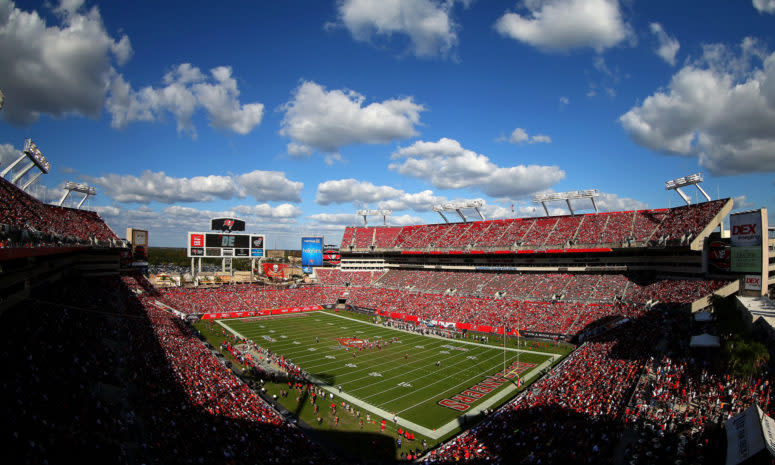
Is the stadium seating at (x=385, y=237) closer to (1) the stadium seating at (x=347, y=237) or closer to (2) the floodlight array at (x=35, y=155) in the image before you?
(1) the stadium seating at (x=347, y=237)

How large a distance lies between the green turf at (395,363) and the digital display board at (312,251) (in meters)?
26.6

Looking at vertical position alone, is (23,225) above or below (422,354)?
above

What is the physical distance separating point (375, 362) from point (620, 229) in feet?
119

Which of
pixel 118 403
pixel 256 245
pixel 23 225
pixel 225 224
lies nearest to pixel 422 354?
pixel 118 403

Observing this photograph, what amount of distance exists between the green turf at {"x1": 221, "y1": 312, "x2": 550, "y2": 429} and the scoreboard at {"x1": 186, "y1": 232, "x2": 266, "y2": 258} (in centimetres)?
1651

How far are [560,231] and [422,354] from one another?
31.4 meters

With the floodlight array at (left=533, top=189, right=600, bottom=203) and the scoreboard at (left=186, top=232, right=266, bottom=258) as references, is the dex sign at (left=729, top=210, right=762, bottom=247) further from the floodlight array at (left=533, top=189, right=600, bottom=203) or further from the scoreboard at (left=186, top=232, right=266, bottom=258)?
the scoreboard at (left=186, top=232, right=266, bottom=258)

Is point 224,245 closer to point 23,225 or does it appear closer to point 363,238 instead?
point 363,238

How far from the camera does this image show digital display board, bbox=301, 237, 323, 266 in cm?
7450

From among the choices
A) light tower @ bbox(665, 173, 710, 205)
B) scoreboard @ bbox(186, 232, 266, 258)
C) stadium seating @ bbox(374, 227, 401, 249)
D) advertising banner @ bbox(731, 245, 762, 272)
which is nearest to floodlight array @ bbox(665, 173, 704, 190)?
light tower @ bbox(665, 173, 710, 205)

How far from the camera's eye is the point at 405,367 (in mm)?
31906

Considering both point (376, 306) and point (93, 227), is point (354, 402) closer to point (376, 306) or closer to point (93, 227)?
point (376, 306)

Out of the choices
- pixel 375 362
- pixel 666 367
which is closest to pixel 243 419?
pixel 375 362

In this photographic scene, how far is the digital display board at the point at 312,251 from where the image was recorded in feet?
244
